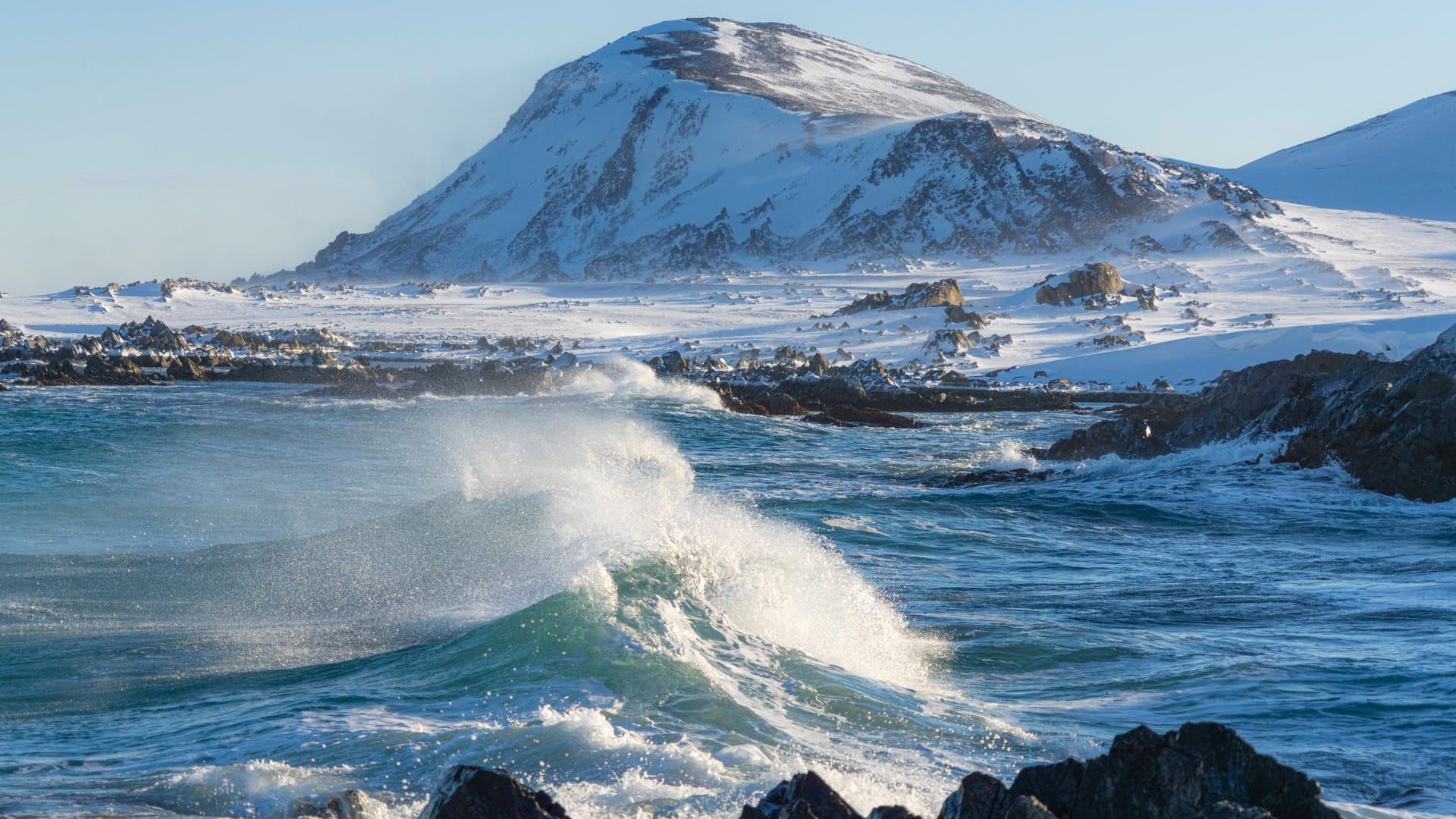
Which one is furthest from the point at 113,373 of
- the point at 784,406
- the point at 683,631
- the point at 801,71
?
the point at 801,71

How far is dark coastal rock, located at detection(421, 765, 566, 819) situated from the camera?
5371mm

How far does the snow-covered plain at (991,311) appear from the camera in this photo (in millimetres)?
46375

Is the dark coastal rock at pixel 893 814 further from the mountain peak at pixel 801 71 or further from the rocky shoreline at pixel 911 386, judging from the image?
the mountain peak at pixel 801 71

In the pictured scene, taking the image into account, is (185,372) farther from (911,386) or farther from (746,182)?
(746,182)

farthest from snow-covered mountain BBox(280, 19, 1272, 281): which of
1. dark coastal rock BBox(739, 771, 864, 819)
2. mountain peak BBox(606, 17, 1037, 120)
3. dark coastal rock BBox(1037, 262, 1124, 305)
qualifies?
dark coastal rock BBox(739, 771, 864, 819)

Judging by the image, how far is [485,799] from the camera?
5383mm

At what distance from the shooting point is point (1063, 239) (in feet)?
333

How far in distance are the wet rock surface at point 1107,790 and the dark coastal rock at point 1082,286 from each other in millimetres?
55752

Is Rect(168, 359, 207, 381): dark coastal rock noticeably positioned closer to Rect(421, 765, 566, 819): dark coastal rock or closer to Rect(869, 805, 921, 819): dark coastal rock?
Rect(421, 765, 566, 819): dark coastal rock

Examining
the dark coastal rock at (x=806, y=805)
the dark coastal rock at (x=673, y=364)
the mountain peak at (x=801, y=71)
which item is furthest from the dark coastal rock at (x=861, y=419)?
the mountain peak at (x=801, y=71)

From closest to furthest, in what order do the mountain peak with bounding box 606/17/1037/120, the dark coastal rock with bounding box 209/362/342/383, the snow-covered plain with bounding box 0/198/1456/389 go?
the dark coastal rock with bounding box 209/362/342/383 < the snow-covered plain with bounding box 0/198/1456/389 < the mountain peak with bounding box 606/17/1037/120

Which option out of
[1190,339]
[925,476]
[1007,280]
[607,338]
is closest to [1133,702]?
[925,476]

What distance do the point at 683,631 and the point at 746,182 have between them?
117140mm

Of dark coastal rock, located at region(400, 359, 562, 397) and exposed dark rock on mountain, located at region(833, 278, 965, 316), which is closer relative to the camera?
dark coastal rock, located at region(400, 359, 562, 397)
